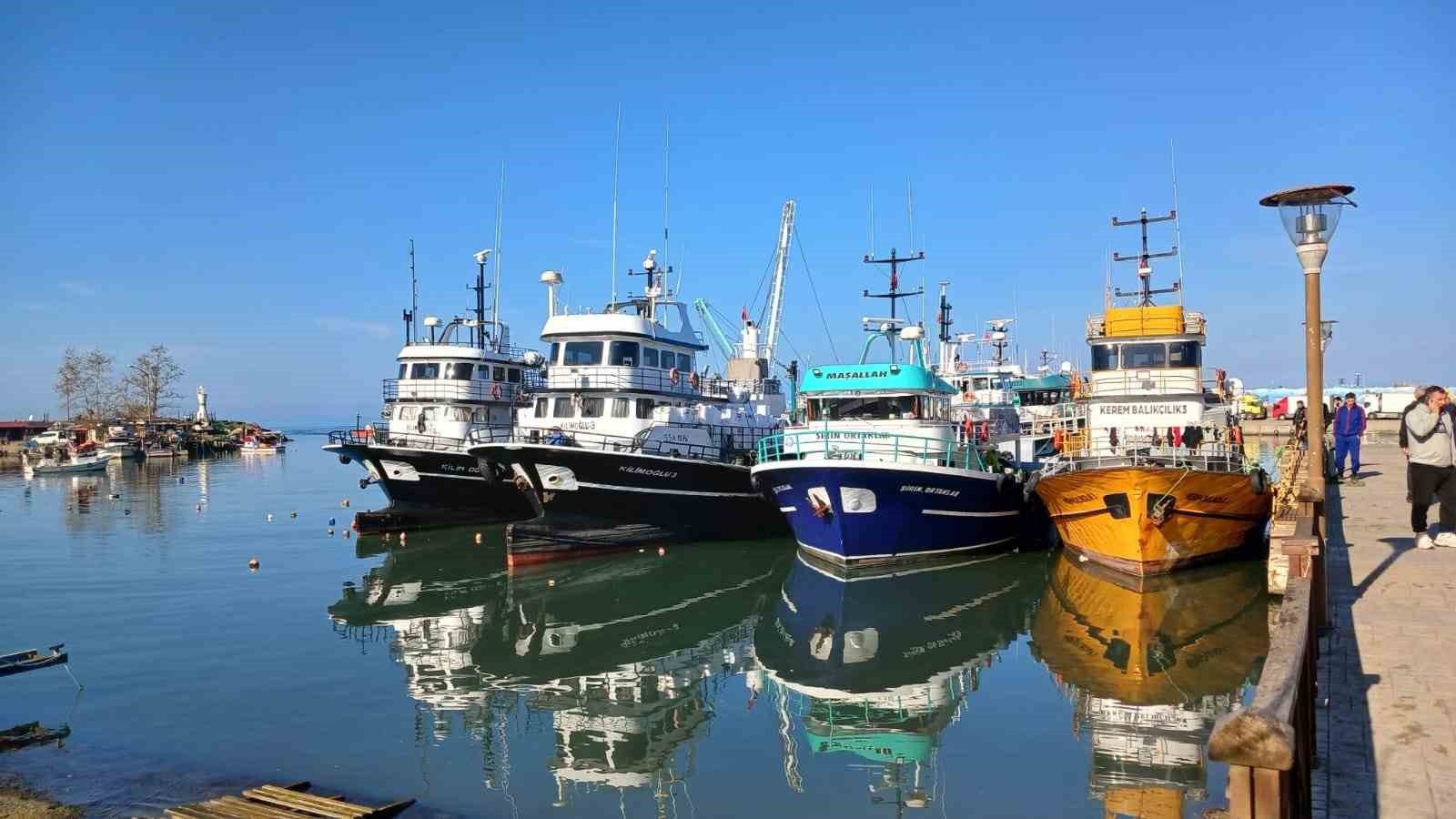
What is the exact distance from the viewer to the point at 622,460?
23.7m

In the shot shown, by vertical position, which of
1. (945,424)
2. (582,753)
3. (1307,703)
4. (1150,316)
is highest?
(1150,316)

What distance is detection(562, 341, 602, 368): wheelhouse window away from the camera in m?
26.5

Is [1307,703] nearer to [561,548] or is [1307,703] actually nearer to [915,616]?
[915,616]

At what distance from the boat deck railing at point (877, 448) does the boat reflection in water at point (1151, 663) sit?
335 cm

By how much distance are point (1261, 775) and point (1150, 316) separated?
18.3m

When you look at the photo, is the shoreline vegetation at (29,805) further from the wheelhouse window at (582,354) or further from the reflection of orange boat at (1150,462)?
the wheelhouse window at (582,354)

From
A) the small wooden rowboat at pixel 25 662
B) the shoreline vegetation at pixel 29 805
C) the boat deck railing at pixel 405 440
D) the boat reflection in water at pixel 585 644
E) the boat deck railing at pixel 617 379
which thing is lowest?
the boat reflection in water at pixel 585 644

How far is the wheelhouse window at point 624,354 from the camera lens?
1035 inches

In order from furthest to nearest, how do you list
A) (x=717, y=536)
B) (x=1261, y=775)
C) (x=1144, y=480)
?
1. (x=717, y=536)
2. (x=1144, y=480)
3. (x=1261, y=775)

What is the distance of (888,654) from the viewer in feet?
48.8

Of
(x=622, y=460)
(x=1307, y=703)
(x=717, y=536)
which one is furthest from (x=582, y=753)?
(x=717, y=536)

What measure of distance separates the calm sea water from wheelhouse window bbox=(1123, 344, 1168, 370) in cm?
444

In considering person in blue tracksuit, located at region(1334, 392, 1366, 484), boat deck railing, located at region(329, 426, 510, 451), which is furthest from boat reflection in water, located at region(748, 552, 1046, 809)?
boat deck railing, located at region(329, 426, 510, 451)

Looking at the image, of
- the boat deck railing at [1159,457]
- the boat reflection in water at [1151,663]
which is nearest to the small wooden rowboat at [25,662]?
the boat reflection in water at [1151,663]
